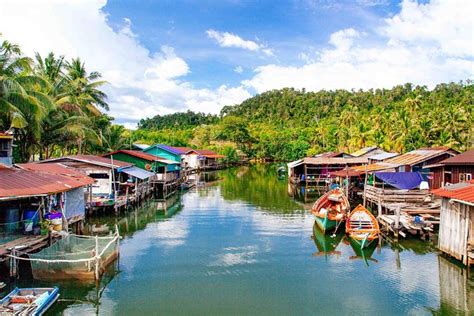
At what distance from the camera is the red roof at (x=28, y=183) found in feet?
45.3

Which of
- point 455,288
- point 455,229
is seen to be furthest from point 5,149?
point 455,229

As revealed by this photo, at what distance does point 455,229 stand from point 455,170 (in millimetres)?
10522

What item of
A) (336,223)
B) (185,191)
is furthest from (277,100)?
(336,223)

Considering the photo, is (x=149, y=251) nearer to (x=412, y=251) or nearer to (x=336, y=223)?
(x=336, y=223)

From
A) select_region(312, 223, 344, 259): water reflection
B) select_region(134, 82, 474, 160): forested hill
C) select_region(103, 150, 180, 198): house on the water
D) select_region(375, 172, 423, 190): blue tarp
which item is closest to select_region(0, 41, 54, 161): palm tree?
select_region(103, 150, 180, 198): house on the water

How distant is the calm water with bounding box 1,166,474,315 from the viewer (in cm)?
1270

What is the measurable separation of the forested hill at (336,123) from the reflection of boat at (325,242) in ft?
78.6

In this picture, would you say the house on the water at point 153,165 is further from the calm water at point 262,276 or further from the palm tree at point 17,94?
the calm water at point 262,276

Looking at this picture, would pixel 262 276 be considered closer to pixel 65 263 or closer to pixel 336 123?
pixel 65 263

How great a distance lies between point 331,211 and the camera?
75.8 feet

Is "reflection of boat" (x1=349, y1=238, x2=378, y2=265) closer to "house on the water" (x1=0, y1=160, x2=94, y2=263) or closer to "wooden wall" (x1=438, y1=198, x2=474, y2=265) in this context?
"wooden wall" (x1=438, y1=198, x2=474, y2=265)

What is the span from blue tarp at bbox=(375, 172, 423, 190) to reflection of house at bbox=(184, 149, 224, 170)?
140ft

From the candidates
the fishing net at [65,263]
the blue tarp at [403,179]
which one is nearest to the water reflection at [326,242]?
the blue tarp at [403,179]

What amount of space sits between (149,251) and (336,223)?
32.8 feet
